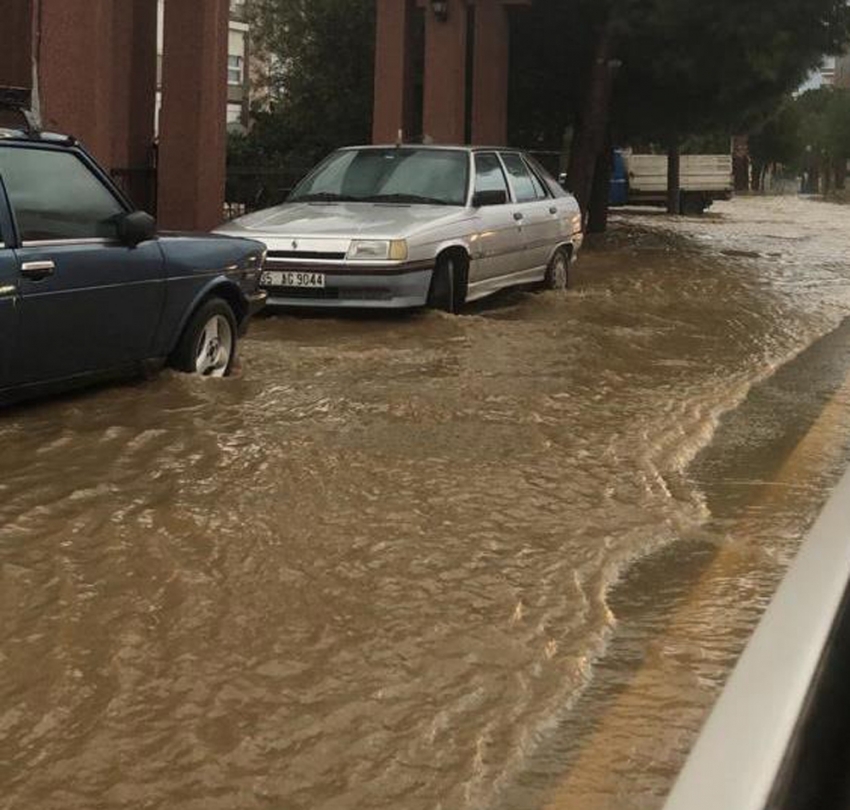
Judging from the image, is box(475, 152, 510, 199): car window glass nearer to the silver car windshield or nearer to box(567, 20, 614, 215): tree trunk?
the silver car windshield

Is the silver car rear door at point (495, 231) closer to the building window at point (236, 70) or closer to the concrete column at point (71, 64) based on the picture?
the concrete column at point (71, 64)

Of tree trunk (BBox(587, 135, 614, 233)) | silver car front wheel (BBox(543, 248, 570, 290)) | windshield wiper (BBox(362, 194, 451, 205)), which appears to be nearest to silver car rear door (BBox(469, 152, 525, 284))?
windshield wiper (BBox(362, 194, 451, 205))

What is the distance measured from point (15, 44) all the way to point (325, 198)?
3.05m

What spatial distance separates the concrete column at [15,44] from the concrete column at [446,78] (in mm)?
9942

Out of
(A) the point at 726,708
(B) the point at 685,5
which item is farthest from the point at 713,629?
(B) the point at 685,5

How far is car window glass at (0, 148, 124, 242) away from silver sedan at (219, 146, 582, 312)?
3.43 meters

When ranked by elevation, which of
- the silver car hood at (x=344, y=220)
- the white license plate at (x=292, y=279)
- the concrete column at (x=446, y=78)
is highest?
the concrete column at (x=446, y=78)

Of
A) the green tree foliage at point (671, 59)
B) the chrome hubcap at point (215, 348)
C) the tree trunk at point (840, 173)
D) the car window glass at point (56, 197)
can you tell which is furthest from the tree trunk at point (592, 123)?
the tree trunk at point (840, 173)

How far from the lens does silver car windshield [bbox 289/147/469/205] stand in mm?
11641

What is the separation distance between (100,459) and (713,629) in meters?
2.98

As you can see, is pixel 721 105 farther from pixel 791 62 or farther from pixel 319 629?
pixel 319 629

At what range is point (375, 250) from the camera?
33.6 ft

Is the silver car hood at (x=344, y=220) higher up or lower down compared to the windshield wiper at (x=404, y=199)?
lower down

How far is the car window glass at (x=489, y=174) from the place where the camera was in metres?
11.9
